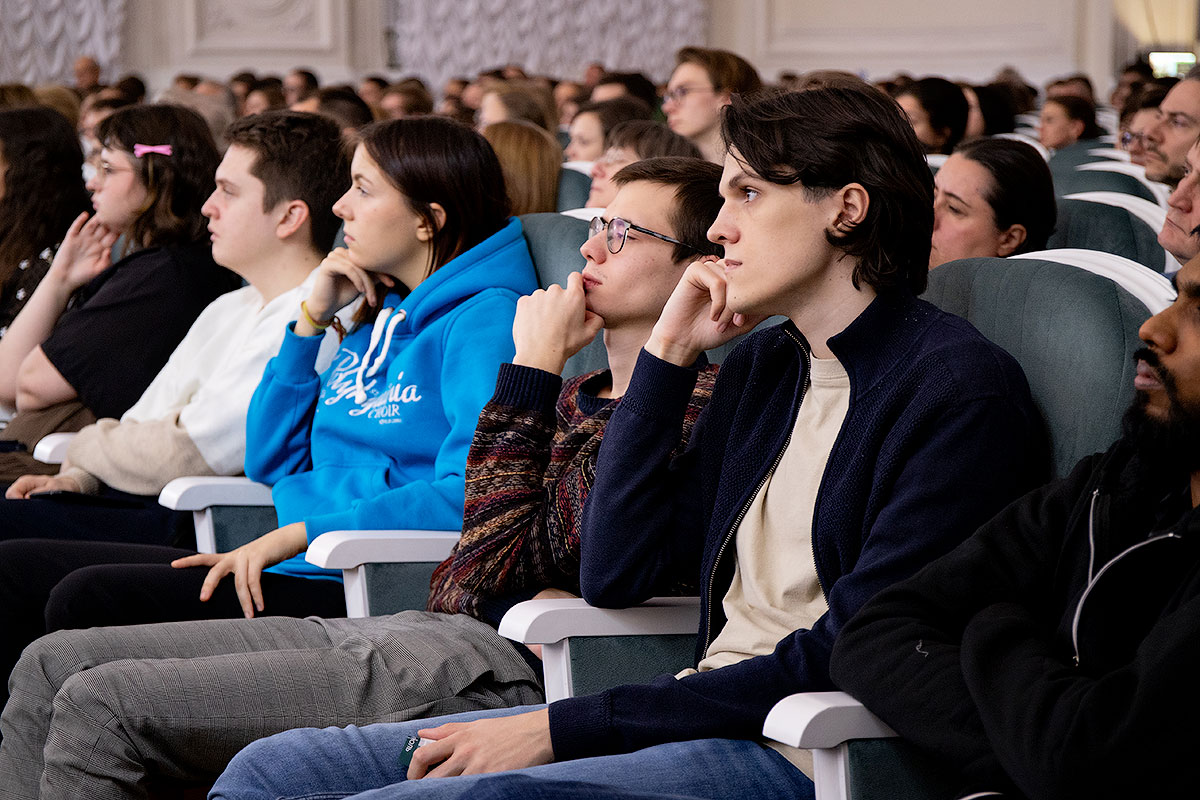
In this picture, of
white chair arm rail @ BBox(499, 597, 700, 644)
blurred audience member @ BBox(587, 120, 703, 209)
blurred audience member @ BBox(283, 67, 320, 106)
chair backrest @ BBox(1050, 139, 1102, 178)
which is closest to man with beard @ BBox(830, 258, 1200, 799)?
white chair arm rail @ BBox(499, 597, 700, 644)

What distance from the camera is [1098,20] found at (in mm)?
11914

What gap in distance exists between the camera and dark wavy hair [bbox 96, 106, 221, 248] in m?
2.90

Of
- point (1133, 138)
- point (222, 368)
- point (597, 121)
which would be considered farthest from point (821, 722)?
point (597, 121)

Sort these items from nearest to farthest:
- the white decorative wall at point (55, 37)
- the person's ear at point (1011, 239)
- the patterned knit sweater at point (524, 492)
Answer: the patterned knit sweater at point (524, 492)
the person's ear at point (1011, 239)
the white decorative wall at point (55, 37)

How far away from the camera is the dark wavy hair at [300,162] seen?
8.46 feet

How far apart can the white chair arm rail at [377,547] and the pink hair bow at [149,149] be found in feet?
4.19

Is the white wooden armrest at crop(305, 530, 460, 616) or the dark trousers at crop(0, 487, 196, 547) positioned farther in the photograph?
the dark trousers at crop(0, 487, 196, 547)

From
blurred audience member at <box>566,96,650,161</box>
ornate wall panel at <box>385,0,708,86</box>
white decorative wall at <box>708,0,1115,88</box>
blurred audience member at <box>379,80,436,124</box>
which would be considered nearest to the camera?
blurred audience member at <box>566,96,650,161</box>

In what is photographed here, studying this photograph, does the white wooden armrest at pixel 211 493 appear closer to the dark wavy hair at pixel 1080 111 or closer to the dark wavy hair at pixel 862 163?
the dark wavy hair at pixel 862 163

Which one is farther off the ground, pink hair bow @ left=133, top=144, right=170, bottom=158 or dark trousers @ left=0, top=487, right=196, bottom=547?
pink hair bow @ left=133, top=144, right=170, bottom=158

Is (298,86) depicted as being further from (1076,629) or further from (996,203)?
(1076,629)

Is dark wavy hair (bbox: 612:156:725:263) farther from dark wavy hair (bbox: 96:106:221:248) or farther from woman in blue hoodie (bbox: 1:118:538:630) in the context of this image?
dark wavy hair (bbox: 96:106:221:248)

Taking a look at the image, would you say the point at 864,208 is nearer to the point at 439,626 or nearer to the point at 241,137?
the point at 439,626

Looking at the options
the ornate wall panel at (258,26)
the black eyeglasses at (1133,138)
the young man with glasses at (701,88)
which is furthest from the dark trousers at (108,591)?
the ornate wall panel at (258,26)
